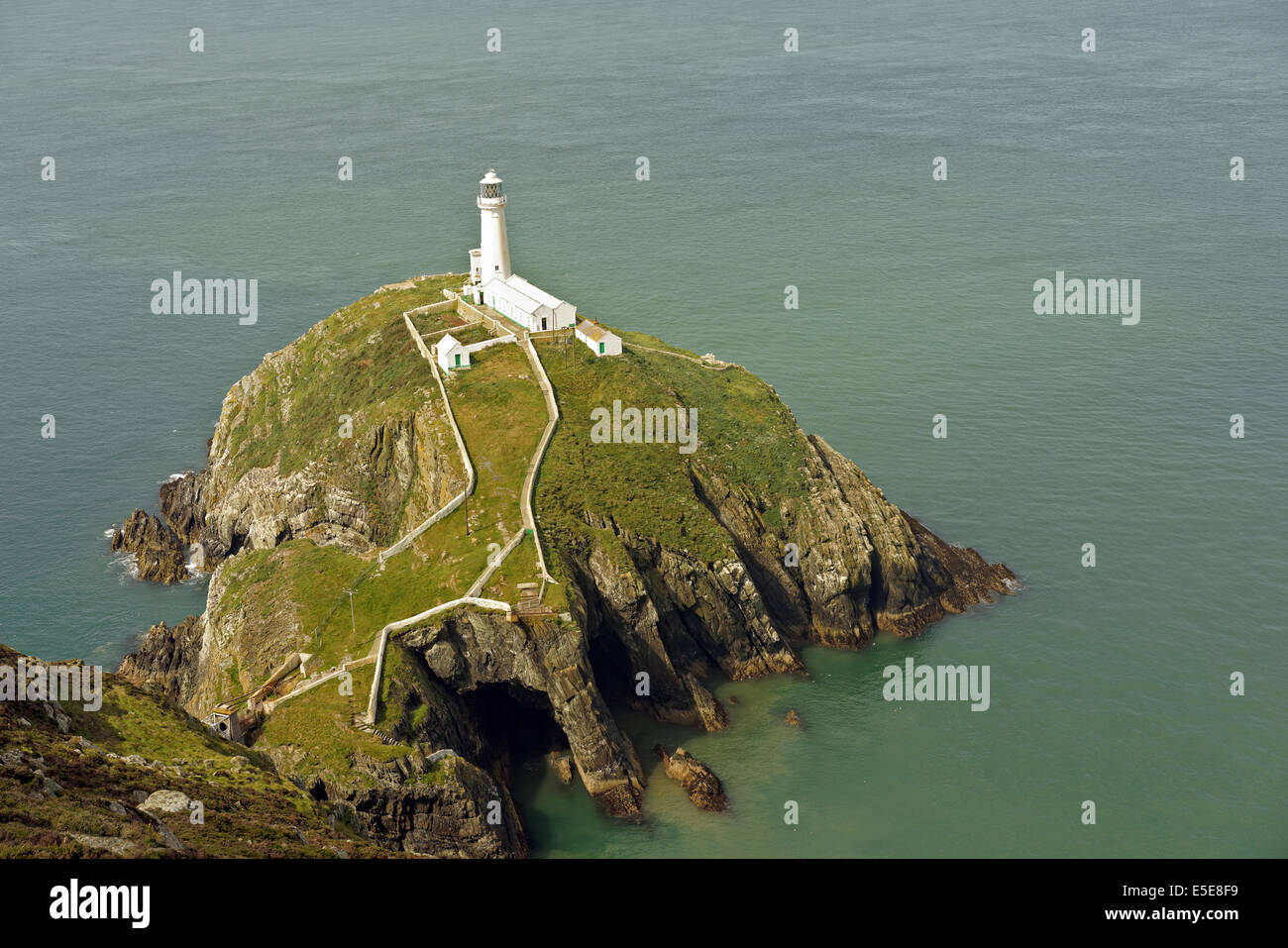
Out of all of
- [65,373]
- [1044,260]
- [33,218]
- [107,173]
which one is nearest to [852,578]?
[1044,260]

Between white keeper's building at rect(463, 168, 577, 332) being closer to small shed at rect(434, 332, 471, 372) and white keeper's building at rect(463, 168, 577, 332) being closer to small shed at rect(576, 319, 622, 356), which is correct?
small shed at rect(576, 319, 622, 356)

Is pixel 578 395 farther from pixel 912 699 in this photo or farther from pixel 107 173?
pixel 107 173

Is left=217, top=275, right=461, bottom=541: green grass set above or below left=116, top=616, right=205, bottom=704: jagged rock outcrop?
above

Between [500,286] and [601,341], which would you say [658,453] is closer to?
[601,341]

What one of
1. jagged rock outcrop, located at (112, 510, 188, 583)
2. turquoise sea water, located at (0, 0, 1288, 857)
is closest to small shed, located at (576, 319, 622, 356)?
turquoise sea water, located at (0, 0, 1288, 857)

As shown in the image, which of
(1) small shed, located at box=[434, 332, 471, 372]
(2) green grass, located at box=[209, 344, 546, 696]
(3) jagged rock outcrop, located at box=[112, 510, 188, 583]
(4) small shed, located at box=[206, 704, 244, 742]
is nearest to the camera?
(4) small shed, located at box=[206, 704, 244, 742]

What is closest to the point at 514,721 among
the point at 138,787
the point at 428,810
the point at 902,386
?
the point at 428,810
